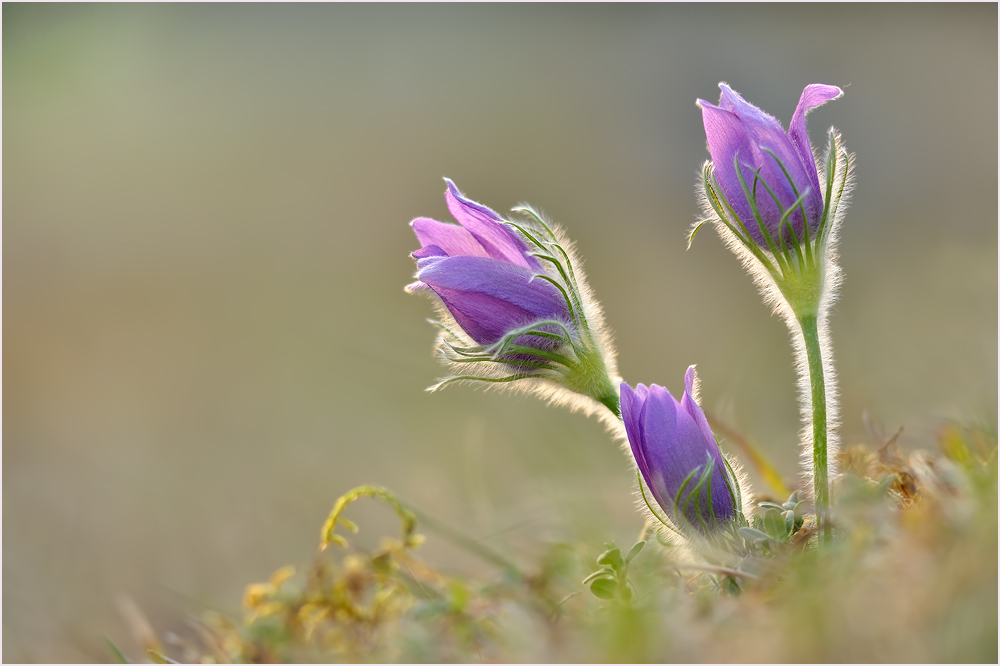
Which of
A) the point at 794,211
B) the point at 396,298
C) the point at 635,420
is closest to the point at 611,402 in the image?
the point at 635,420

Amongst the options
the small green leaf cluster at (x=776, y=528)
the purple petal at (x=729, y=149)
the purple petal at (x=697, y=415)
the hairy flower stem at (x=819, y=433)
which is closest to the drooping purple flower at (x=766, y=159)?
the purple petal at (x=729, y=149)

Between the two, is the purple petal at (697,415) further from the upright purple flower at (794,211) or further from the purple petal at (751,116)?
the purple petal at (751,116)

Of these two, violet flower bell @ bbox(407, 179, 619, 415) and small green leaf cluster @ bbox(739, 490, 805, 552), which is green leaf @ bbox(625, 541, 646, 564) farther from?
violet flower bell @ bbox(407, 179, 619, 415)

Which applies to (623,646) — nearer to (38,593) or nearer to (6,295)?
(38,593)

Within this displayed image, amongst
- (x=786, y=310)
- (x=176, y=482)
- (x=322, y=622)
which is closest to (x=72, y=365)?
(x=176, y=482)

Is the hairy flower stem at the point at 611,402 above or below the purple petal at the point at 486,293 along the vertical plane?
below
